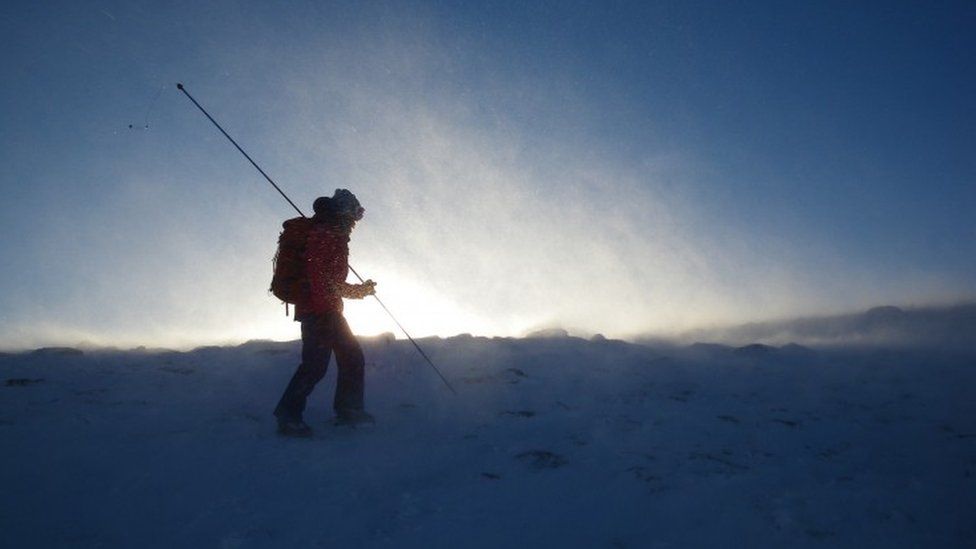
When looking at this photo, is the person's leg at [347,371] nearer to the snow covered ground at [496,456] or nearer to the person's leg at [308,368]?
the person's leg at [308,368]

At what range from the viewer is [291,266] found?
22.3 ft

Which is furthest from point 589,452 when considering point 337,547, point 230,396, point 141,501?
point 230,396

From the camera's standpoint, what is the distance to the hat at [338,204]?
696cm

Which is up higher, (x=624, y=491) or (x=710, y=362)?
(x=710, y=362)

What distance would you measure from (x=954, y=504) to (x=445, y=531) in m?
4.19

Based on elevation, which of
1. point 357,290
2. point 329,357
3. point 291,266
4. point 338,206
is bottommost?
point 329,357

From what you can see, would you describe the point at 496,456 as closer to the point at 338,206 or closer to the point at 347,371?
the point at 347,371

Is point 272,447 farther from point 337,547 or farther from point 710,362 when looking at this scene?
point 710,362

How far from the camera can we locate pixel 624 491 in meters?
4.71

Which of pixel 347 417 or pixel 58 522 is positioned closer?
pixel 58 522

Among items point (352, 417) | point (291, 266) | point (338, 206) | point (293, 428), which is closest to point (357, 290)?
point (291, 266)

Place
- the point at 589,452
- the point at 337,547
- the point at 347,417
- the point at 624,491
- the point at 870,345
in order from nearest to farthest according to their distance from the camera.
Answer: the point at 337,547
the point at 624,491
the point at 589,452
the point at 347,417
the point at 870,345

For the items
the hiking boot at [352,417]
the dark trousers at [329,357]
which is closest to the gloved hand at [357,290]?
the dark trousers at [329,357]

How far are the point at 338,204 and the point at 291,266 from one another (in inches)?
38.2
